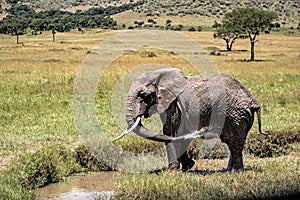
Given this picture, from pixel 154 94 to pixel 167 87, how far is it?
279mm

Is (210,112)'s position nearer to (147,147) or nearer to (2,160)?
(147,147)

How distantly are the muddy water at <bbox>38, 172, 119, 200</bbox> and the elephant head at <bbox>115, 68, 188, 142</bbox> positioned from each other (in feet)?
4.89

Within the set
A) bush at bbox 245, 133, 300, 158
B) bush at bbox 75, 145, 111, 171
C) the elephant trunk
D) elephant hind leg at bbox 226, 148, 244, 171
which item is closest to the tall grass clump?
the elephant trunk

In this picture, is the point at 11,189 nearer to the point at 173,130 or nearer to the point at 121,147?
the point at 173,130

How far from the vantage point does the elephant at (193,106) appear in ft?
34.2

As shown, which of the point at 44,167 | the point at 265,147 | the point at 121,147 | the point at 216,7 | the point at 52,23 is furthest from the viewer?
the point at 216,7

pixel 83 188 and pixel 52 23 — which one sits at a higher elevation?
pixel 52 23

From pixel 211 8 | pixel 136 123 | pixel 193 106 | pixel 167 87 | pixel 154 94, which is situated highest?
pixel 211 8

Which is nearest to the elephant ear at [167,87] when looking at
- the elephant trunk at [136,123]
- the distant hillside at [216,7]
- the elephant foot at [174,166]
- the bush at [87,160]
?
the elephant trunk at [136,123]

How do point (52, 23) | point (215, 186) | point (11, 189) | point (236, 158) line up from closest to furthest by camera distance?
point (215, 186) < point (11, 189) < point (236, 158) < point (52, 23)

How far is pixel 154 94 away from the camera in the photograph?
10.5 m

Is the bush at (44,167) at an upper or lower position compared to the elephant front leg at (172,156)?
lower

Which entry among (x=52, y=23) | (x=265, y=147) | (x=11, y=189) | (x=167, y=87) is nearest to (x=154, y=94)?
(x=167, y=87)

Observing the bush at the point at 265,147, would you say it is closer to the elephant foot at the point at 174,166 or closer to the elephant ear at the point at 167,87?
the elephant foot at the point at 174,166
